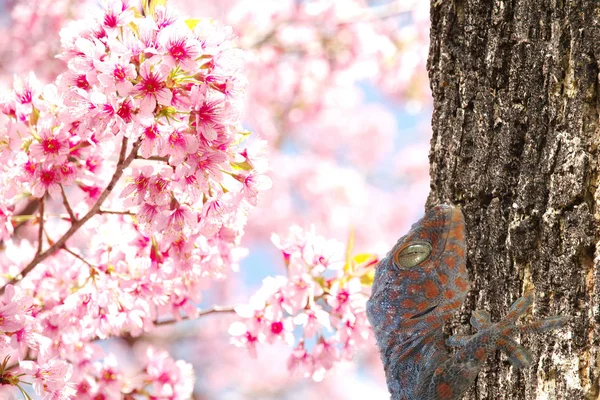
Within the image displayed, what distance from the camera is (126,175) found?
6.86 ft

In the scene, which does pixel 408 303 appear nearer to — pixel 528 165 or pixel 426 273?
pixel 426 273

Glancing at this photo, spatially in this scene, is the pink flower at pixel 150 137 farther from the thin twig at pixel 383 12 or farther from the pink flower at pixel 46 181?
the thin twig at pixel 383 12

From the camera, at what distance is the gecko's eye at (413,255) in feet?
5.72

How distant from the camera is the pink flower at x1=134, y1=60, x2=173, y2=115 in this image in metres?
1.79

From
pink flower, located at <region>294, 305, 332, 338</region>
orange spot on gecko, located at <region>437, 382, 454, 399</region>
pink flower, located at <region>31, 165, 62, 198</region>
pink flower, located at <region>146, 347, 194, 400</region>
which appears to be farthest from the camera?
pink flower, located at <region>146, 347, 194, 400</region>

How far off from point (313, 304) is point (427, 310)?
66 cm

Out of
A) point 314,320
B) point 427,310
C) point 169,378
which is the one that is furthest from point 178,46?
point 169,378

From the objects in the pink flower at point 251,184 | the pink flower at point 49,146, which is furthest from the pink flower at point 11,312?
the pink flower at point 251,184

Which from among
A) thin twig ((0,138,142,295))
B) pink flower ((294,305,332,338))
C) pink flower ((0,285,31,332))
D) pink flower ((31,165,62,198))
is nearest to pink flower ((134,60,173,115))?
thin twig ((0,138,142,295))

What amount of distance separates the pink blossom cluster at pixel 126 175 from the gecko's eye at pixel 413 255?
46cm

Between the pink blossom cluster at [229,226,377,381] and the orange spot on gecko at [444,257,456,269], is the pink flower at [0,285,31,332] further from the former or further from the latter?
the orange spot on gecko at [444,257,456,269]

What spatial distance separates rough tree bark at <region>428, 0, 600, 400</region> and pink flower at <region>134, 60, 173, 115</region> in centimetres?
72

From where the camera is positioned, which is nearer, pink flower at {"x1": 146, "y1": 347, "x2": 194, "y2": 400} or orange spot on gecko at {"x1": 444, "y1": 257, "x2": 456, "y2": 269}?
orange spot on gecko at {"x1": 444, "y1": 257, "x2": 456, "y2": 269}

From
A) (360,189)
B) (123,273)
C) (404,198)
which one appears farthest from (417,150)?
(123,273)
